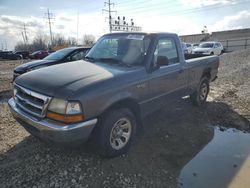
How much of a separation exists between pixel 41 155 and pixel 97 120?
4.10 ft

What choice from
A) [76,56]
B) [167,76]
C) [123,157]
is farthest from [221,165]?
[76,56]

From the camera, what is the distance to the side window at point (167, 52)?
402cm

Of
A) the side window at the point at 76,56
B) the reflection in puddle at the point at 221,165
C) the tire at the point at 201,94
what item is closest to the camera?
the reflection in puddle at the point at 221,165

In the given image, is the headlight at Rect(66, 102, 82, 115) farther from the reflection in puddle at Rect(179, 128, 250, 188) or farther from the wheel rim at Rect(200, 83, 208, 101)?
the wheel rim at Rect(200, 83, 208, 101)

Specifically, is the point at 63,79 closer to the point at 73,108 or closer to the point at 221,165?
the point at 73,108

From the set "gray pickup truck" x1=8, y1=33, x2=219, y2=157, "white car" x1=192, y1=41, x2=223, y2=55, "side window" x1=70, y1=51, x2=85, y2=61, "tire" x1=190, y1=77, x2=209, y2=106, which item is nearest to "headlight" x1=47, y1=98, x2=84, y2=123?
"gray pickup truck" x1=8, y1=33, x2=219, y2=157

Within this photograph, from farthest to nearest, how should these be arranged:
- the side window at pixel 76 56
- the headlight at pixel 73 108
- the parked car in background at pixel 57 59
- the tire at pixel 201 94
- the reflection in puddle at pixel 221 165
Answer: the side window at pixel 76 56, the parked car in background at pixel 57 59, the tire at pixel 201 94, the reflection in puddle at pixel 221 165, the headlight at pixel 73 108

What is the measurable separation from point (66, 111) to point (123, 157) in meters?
1.34

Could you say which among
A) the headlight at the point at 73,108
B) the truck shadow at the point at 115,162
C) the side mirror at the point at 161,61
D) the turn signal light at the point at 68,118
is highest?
the side mirror at the point at 161,61

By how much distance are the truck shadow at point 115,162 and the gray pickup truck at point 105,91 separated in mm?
310

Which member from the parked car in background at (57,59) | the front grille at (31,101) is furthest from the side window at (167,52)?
the parked car in background at (57,59)

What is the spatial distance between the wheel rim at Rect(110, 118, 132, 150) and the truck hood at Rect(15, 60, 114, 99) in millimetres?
783

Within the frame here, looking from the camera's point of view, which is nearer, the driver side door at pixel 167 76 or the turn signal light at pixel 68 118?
the turn signal light at pixel 68 118

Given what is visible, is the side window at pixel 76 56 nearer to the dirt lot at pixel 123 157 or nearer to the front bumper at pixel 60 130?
the dirt lot at pixel 123 157
